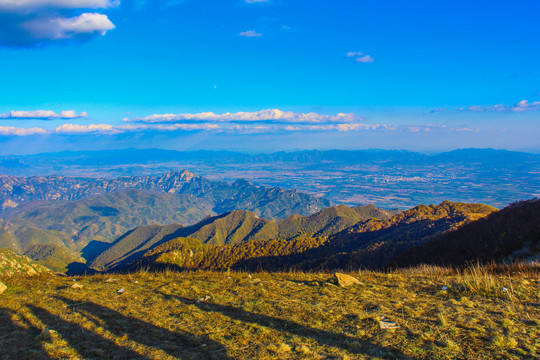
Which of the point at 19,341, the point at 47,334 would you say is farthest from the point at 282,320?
the point at 19,341

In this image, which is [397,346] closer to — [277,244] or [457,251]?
[457,251]

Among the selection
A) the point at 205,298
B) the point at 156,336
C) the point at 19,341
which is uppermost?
the point at 156,336

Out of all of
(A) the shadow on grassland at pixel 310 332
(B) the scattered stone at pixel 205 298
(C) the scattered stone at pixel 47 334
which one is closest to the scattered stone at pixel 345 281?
(A) the shadow on grassland at pixel 310 332

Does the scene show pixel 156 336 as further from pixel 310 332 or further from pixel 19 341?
pixel 310 332

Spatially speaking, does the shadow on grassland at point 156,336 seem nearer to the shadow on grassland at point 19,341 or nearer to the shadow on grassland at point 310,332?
the shadow on grassland at point 19,341

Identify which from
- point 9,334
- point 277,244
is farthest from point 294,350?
point 277,244

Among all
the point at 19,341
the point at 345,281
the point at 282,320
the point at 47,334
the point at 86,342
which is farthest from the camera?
the point at 345,281

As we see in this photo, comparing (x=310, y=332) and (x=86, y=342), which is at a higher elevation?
(x=310, y=332)
